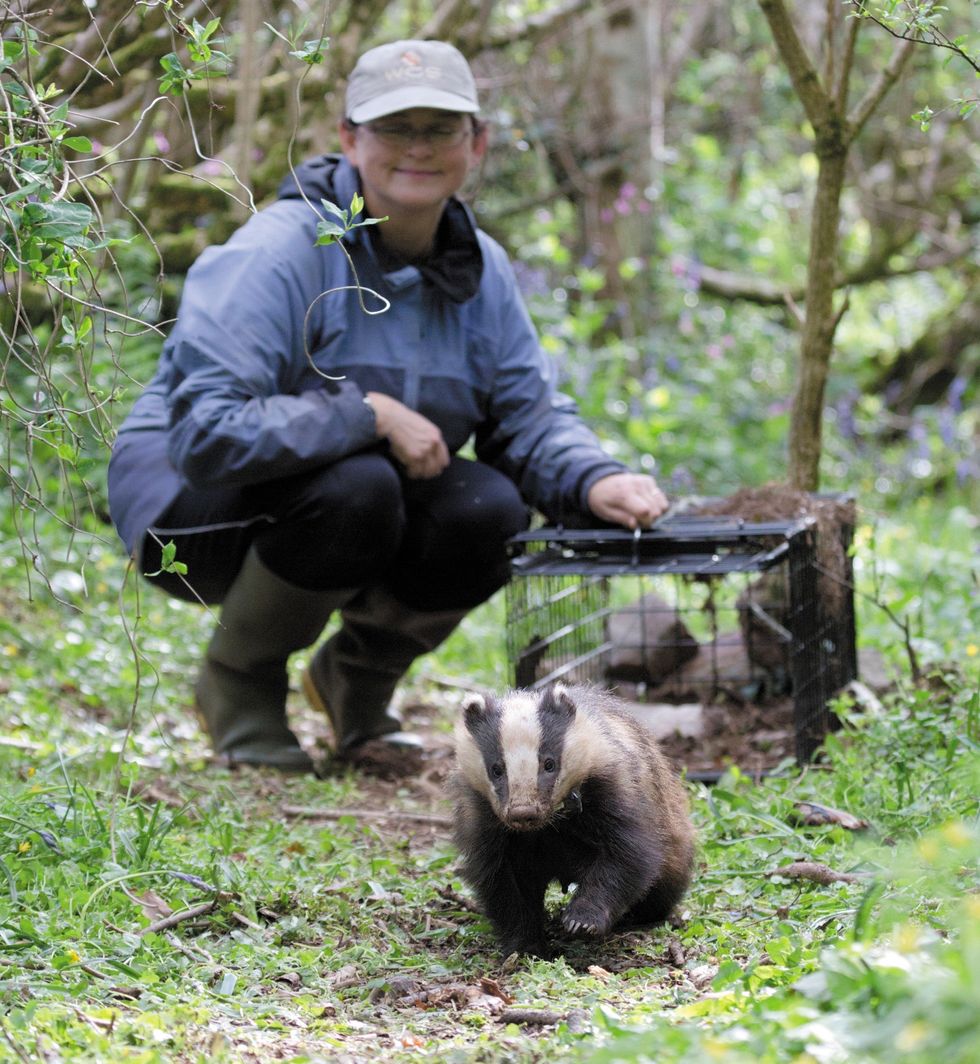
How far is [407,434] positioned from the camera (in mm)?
4285

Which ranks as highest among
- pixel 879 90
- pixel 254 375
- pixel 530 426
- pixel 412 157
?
pixel 879 90

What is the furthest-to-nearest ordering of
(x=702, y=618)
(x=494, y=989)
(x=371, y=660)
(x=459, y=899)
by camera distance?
(x=702, y=618)
(x=371, y=660)
(x=459, y=899)
(x=494, y=989)

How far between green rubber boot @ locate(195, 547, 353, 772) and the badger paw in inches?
69.6

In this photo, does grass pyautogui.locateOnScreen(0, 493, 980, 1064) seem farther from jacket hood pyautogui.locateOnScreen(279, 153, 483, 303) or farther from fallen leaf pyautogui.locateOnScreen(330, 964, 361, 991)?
jacket hood pyautogui.locateOnScreen(279, 153, 483, 303)

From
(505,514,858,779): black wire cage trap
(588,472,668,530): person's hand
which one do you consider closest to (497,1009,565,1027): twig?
(505,514,858,779): black wire cage trap

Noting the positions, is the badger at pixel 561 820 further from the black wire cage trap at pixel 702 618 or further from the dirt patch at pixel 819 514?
the dirt patch at pixel 819 514

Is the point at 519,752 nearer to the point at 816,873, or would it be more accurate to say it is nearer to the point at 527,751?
the point at 527,751

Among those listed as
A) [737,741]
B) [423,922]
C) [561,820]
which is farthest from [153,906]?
[737,741]

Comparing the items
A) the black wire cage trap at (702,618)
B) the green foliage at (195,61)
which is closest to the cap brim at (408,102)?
the black wire cage trap at (702,618)

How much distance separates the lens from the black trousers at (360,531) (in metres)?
4.26

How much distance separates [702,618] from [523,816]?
281cm

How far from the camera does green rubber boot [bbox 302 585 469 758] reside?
→ 4.84m

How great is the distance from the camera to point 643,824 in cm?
308

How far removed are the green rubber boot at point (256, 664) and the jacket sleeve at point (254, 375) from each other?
1.61 feet
